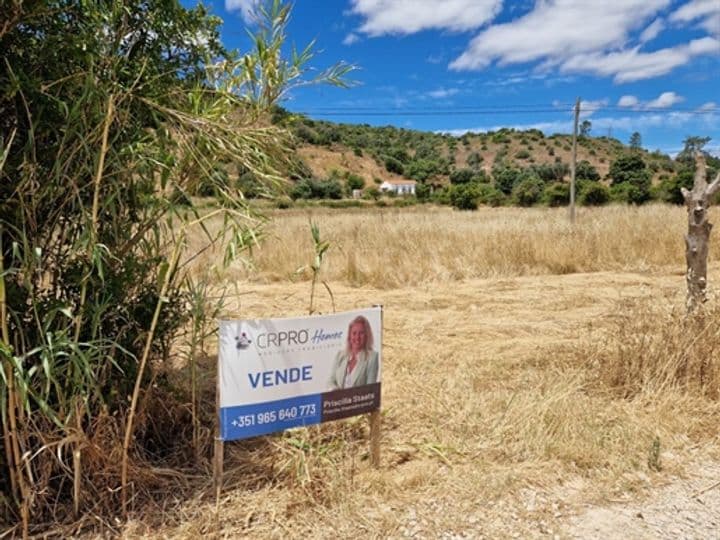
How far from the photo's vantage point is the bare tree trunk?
3805 mm

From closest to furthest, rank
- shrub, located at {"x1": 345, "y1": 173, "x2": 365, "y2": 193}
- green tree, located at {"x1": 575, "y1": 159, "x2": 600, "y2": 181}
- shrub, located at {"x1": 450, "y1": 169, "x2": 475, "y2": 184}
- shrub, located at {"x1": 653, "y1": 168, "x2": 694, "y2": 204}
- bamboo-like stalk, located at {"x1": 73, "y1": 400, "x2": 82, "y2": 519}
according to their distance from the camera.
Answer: bamboo-like stalk, located at {"x1": 73, "y1": 400, "x2": 82, "y2": 519} < shrub, located at {"x1": 653, "y1": 168, "x2": 694, "y2": 204} < shrub, located at {"x1": 345, "y1": 173, "x2": 365, "y2": 193} < green tree, located at {"x1": 575, "y1": 159, "x2": 600, "y2": 181} < shrub, located at {"x1": 450, "y1": 169, "x2": 475, "y2": 184}

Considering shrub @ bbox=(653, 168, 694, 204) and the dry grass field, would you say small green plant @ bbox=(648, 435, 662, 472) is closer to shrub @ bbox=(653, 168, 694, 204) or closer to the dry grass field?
the dry grass field

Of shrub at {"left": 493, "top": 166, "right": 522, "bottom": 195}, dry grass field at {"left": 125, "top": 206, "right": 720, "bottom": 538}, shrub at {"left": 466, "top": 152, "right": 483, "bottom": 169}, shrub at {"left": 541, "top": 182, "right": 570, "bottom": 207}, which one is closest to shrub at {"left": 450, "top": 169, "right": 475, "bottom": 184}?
shrub at {"left": 493, "top": 166, "right": 522, "bottom": 195}

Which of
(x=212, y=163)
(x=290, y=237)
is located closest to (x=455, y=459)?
(x=212, y=163)

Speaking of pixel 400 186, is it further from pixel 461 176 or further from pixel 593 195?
pixel 593 195

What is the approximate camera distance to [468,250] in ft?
26.7

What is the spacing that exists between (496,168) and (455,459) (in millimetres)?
55853

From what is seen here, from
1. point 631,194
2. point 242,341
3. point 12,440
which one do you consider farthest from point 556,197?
point 12,440

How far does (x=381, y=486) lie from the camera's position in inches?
83.3

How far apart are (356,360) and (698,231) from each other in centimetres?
330

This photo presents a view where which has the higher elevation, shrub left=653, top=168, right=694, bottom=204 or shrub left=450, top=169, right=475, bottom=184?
shrub left=450, top=169, right=475, bottom=184

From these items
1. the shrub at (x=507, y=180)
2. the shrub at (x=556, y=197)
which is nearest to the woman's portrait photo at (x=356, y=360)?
the shrub at (x=556, y=197)

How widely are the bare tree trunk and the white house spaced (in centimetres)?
4575

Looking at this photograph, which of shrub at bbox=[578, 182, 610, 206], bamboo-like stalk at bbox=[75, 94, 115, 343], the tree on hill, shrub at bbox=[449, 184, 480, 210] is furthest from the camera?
shrub at bbox=[449, 184, 480, 210]
